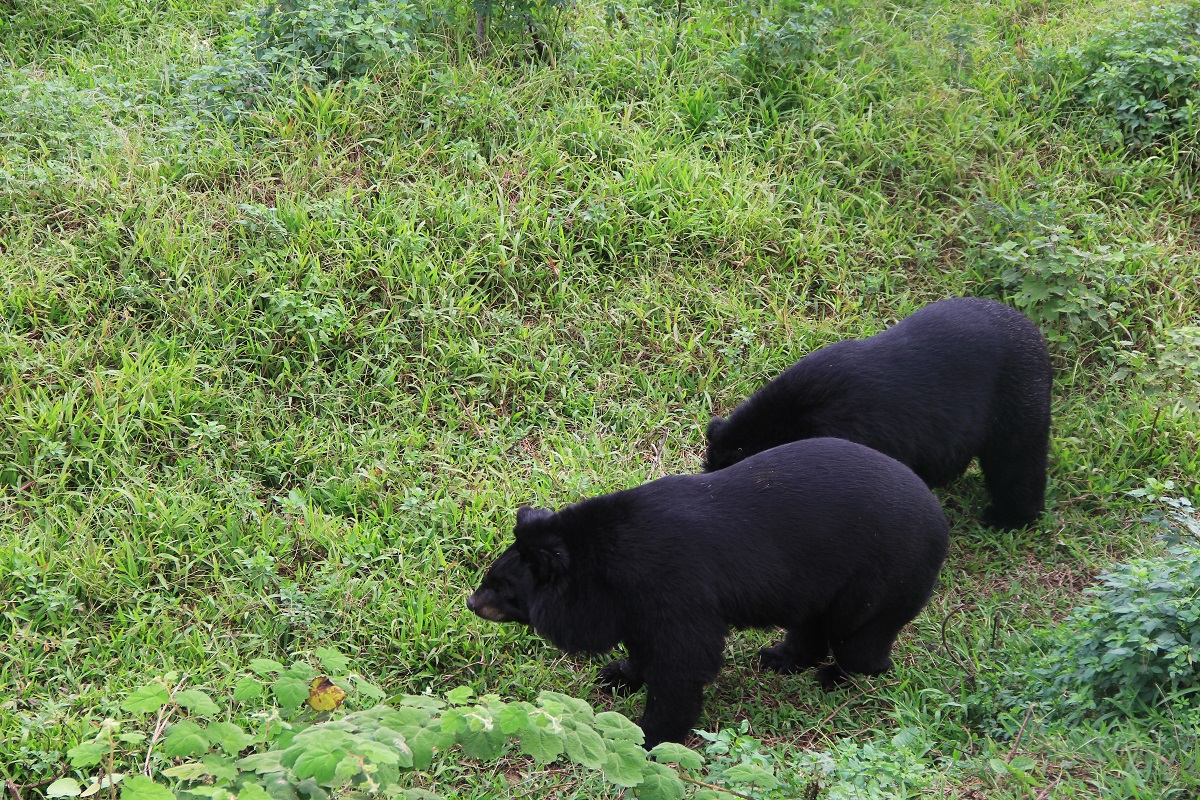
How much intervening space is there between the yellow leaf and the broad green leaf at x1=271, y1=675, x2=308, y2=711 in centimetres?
8

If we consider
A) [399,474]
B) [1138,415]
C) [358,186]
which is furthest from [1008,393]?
[358,186]

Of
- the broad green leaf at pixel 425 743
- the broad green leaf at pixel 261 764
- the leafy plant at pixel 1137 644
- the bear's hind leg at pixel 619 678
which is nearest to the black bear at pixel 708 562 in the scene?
the bear's hind leg at pixel 619 678

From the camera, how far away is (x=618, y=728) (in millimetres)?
2625

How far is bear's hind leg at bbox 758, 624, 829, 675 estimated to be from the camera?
4195 millimetres

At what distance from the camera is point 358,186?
5.95 metres

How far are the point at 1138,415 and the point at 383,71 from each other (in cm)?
470

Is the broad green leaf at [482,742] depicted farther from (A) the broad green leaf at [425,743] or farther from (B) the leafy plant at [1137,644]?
(B) the leafy plant at [1137,644]

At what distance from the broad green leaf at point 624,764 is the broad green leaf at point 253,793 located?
78 centimetres

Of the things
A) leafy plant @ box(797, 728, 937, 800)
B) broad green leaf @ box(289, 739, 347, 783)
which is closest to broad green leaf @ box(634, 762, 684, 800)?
leafy plant @ box(797, 728, 937, 800)

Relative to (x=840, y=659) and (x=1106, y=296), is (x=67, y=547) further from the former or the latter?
(x=1106, y=296)

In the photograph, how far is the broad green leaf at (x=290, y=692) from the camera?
2.45m

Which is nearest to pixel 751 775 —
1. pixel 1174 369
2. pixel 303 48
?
pixel 1174 369

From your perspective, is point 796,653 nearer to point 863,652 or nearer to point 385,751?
point 863,652

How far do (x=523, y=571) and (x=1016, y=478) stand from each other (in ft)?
8.11
